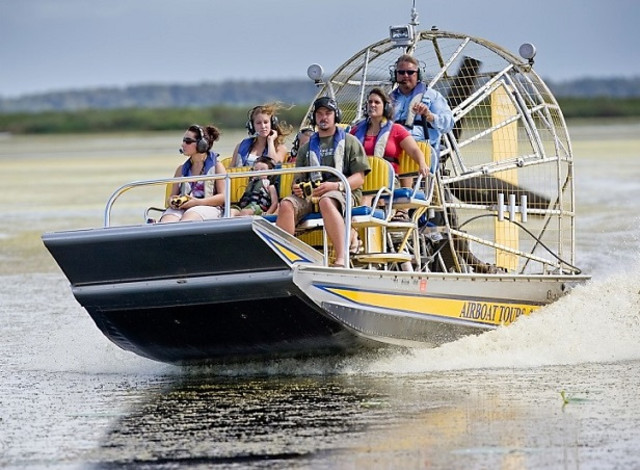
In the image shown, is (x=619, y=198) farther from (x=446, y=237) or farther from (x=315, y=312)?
(x=315, y=312)

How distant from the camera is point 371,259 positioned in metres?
10.1

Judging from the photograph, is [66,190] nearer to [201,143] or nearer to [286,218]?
[201,143]

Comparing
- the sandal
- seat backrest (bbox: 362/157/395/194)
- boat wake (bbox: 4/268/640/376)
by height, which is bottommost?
boat wake (bbox: 4/268/640/376)

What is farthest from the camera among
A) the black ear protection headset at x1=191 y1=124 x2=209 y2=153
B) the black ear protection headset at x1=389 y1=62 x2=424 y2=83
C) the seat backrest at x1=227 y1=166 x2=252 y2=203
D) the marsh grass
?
the marsh grass

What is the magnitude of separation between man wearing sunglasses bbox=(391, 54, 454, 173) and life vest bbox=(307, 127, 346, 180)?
4.32 ft

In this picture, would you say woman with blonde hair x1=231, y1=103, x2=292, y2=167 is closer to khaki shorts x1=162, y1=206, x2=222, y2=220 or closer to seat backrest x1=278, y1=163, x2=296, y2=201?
seat backrest x1=278, y1=163, x2=296, y2=201

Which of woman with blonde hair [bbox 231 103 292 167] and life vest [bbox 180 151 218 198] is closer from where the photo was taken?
life vest [bbox 180 151 218 198]

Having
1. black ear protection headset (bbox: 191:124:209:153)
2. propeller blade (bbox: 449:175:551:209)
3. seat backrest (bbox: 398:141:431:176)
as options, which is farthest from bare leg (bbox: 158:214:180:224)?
propeller blade (bbox: 449:175:551:209)

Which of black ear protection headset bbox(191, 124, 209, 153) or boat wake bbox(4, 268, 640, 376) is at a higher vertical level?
black ear protection headset bbox(191, 124, 209, 153)

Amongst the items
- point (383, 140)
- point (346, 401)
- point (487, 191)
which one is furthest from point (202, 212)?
point (487, 191)

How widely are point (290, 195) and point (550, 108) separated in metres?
3.54

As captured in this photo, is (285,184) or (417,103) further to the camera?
(417,103)

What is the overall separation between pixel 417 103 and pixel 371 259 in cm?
170

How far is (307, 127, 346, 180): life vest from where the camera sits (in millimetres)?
9984
